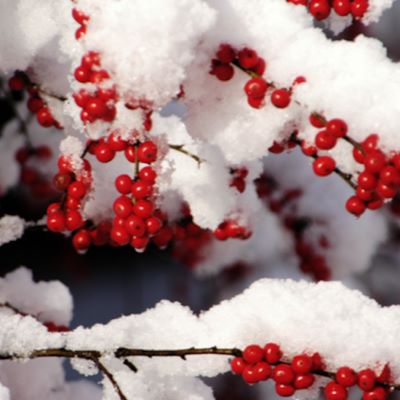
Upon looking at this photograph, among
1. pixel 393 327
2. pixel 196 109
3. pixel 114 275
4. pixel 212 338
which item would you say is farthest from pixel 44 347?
pixel 114 275

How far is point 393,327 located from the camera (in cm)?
120

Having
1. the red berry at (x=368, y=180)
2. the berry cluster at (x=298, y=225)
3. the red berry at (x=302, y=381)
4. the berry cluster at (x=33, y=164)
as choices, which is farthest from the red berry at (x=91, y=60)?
the berry cluster at (x=298, y=225)

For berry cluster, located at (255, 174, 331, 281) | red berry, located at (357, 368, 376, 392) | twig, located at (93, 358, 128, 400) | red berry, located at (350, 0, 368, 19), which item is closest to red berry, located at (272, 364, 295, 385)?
red berry, located at (357, 368, 376, 392)

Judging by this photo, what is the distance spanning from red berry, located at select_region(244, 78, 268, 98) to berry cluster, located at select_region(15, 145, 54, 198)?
0.97m

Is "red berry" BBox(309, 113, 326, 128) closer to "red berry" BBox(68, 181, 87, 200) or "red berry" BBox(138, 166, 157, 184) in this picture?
"red berry" BBox(138, 166, 157, 184)

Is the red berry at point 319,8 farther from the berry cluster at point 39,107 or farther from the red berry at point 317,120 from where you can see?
the berry cluster at point 39,107

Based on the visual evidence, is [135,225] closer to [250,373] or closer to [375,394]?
[250,373]

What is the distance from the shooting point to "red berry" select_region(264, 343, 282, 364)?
1161mm

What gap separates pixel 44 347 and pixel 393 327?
572 mm

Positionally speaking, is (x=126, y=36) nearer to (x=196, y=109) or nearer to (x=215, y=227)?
(x=196, y=109)

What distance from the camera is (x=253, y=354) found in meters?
1.15

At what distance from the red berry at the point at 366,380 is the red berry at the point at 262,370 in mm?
142

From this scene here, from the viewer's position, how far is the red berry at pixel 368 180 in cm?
118

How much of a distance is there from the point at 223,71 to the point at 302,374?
0.50 metres
